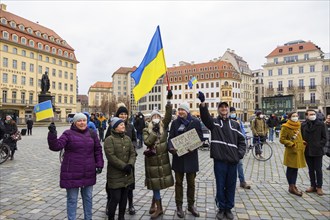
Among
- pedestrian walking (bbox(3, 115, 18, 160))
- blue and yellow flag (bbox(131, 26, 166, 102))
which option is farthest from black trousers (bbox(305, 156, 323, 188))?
pedestrian walking (bbox(3, 115, 18, 160))

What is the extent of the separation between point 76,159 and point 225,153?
2.63 meters

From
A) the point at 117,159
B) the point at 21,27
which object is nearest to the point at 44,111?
the point at 117,159

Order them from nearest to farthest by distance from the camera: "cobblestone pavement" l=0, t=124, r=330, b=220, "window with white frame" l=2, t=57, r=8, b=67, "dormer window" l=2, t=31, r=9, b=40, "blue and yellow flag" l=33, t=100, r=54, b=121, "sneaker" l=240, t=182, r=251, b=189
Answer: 1. "cobblestone pavement" l=0, t=124, r=330, b=220
2. "blue and yellow flag" l=33, t=100, r=54, b=121
3. "sneaker" l=240, t=182, r=251, b=189
4. "dormer window" l=2, t=31, r=9, b=40
5. "window with white frame" l=2, t=57, r=8, b=67

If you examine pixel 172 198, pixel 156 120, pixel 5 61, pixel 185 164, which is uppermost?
pixel 5 61

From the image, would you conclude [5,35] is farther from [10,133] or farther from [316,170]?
[316,170]

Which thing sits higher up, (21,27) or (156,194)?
(21,27)

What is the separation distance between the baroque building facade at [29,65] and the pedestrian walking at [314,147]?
51.7 meters

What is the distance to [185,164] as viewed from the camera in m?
4.72

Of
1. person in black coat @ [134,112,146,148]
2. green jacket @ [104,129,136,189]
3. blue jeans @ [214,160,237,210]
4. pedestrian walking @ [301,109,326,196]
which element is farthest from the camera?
person in black coat @ [134,112,146,148]

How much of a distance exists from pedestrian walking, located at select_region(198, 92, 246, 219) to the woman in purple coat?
211 cm

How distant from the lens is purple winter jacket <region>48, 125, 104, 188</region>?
4.00 meters

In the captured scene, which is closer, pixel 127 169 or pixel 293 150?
pixel 127 169

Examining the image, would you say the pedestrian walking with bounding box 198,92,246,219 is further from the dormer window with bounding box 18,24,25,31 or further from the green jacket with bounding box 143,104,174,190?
the dormer window with bounding box 18,24,25,31

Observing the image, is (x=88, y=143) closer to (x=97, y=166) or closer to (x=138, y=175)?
(x=97, y=166)
